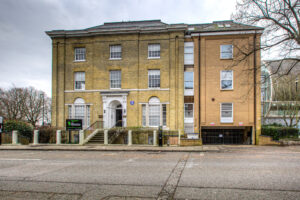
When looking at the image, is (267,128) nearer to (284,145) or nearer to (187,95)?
(284,145)

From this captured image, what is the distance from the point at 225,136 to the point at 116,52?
13.8m

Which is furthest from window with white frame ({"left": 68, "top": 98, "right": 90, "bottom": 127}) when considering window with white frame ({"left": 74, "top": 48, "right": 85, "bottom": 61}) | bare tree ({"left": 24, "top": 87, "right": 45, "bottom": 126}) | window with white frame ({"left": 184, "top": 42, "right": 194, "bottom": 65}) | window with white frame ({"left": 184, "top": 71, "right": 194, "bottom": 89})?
bare tree ({"left": 24, "top": 87, "right": 45, "bottom": 126})

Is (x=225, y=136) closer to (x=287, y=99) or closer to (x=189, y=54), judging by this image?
(x=287, y=99)

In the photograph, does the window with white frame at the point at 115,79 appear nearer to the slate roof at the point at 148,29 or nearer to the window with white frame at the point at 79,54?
the window with white frame at the point at 79,54

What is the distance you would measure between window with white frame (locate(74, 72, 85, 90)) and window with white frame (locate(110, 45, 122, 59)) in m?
3.67

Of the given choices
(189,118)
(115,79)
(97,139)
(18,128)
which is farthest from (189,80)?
(18,128)

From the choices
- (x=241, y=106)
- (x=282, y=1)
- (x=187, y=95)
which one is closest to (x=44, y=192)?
(x=282, y=1)

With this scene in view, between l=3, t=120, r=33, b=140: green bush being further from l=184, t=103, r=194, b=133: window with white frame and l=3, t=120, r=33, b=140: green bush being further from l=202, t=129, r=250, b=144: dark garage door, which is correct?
l=202, t=129, r=250, b=144: dark garage door

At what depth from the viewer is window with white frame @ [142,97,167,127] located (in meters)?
21.0

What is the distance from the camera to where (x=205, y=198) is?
509 centimetres

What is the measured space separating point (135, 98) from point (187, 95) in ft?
16.6

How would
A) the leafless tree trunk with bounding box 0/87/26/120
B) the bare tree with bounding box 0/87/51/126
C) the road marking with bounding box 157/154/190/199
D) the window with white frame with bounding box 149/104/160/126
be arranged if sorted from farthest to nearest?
1. the bare tree with bounding box 0/87/51/126
2. the leafless tree trunk with bounding box 0/87/26/120
3. the window with white frame with bounding box 149/104/160/126
4. the road marking with bounding box 157/154/190/199

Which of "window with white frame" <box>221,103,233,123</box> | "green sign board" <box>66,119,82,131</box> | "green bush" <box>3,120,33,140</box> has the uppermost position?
"window with white frame" <box>221,103,233,123</box>

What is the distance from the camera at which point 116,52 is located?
22.1 m
